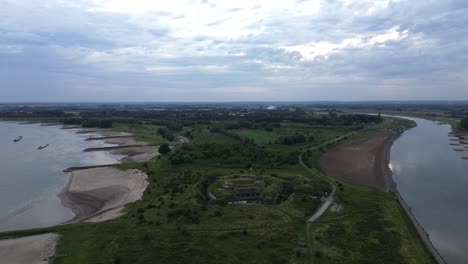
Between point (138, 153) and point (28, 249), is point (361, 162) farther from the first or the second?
point (28, 249)

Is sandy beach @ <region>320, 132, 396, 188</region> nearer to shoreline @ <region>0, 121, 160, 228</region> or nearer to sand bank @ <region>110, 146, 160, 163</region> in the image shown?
shoreline @ <region>0, 121, 160, 228</region>

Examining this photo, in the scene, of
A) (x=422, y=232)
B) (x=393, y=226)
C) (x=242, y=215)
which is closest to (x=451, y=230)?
(x=422, y=232)

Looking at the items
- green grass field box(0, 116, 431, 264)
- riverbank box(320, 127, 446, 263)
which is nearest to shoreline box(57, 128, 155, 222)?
green grass field box(0, 116, 431, 264)

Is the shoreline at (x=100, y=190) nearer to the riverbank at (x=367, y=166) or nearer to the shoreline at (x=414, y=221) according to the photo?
the shoreline at (x=414, y=221)

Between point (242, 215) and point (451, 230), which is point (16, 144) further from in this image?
point (451, 230)

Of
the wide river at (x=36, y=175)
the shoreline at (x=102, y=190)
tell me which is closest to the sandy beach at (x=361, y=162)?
the shoreline at (x=102, y=190)

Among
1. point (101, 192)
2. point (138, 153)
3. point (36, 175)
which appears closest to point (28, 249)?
point (101, 192)
